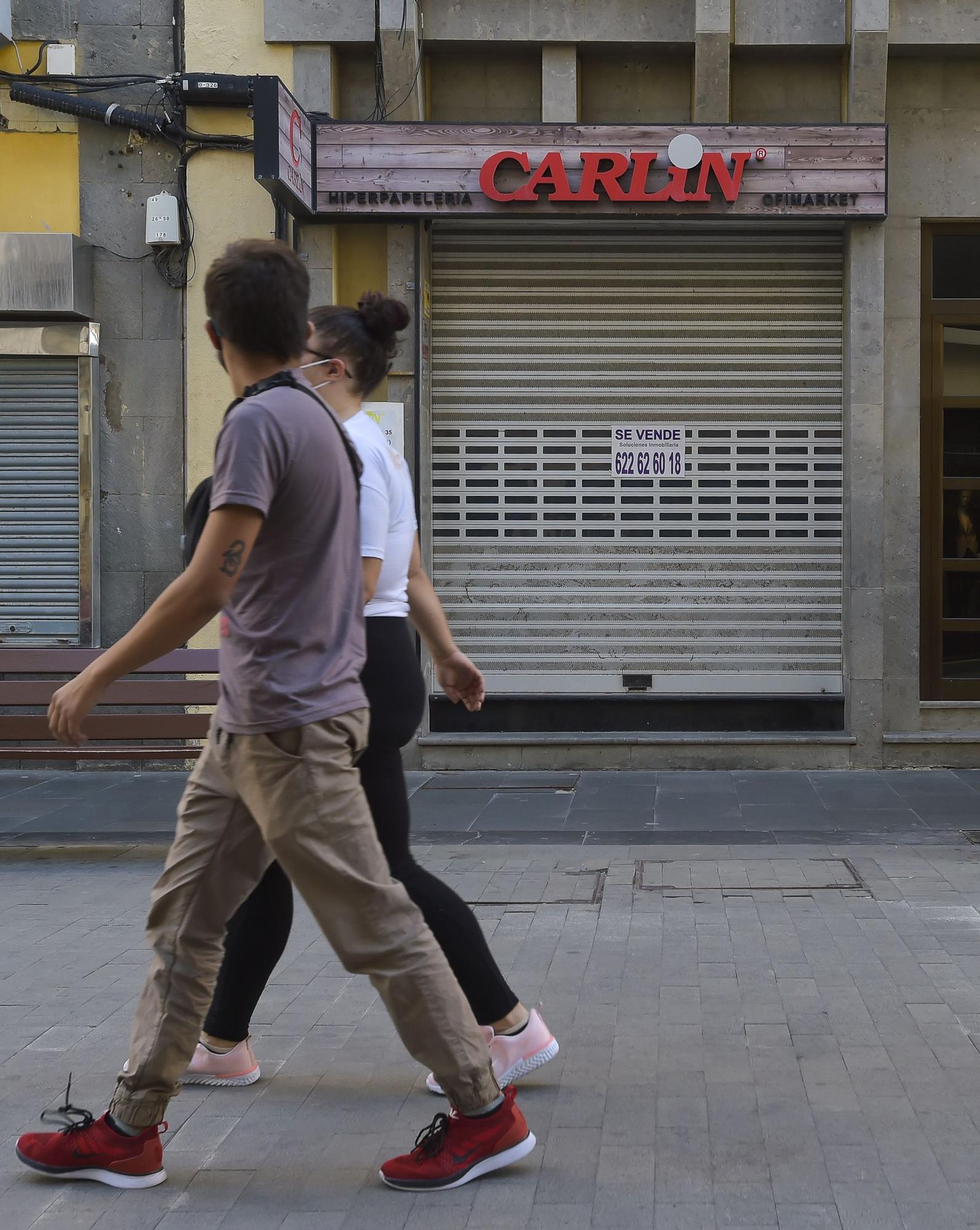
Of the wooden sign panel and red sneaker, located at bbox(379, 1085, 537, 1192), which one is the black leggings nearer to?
red sneaker, located at bbox(379, 1085, 537, 1192)

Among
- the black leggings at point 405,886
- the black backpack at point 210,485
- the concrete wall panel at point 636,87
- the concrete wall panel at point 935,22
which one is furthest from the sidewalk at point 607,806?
the concrete wall panel at point 935,22

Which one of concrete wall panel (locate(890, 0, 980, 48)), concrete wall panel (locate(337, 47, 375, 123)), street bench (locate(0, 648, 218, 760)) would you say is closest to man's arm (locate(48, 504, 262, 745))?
street bench (locate(0, 648, 218, 760))

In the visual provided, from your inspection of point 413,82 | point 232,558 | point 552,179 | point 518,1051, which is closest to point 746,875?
point 518,1051

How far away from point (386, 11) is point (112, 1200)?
870 centimetres

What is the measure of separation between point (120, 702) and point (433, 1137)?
4870 mm

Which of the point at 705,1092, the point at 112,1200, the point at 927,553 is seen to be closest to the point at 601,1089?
the point at 705,1092

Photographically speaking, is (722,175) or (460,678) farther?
(722,175)

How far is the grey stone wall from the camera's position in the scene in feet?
34.4

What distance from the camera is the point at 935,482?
417 inches

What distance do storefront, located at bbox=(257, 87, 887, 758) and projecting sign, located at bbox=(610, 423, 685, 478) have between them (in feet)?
0.05

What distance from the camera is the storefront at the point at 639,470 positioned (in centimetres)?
1057

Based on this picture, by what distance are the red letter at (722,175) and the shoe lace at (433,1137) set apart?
800 centimetres

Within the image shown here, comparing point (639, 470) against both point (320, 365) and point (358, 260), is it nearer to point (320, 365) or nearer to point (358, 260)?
point (358, 260)

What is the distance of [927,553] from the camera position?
10.6 meters
